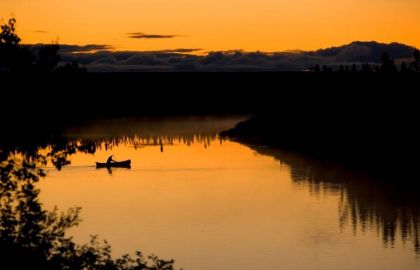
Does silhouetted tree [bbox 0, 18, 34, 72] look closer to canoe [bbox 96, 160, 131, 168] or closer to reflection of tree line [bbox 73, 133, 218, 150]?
canoe [bbox 96, 160, 131, 168]

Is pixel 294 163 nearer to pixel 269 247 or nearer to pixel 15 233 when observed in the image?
pixel 269 247

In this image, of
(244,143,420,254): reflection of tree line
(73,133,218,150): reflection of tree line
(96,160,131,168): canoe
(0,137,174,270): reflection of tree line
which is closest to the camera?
(0,137,174,270): reflection of tree line

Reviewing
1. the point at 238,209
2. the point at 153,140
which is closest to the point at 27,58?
the point at 238,209

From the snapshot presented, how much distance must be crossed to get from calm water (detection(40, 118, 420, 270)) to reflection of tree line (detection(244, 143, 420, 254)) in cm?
11

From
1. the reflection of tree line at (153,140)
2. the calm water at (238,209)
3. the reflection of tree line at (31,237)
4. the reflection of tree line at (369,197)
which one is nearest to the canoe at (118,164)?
the calm water at (238,209)

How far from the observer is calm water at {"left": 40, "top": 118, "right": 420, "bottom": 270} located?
53406 mm

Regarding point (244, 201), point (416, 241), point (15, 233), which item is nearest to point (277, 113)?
point (244, 201)

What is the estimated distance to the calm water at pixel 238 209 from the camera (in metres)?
53.4

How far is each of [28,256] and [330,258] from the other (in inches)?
1123

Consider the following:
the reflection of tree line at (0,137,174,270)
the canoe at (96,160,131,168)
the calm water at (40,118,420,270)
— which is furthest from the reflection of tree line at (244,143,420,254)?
the reflection of tree line at (0,137,174,270)

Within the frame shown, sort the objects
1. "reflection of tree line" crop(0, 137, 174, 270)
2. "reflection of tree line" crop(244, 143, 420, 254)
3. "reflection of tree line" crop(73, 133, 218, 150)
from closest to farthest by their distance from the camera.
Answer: "reflection of tree line" crop(0, 137, 174, 270)
"reflection of tree line" crop(244, 143, 420, 254)
"reflection of tree line" crop(73, 133, 218, 150)

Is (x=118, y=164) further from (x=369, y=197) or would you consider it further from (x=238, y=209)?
(x=369, y=197)

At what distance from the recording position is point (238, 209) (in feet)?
229

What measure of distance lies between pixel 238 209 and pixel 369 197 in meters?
11.4
